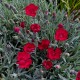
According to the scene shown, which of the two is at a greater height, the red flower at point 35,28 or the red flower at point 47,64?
the red flower at point 35,28

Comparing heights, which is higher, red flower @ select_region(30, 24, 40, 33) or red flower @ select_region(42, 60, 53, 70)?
red flower @ select_region(30, 24, 40, 33)

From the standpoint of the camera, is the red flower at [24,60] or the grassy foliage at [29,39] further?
the grassy foliage at [29,39]

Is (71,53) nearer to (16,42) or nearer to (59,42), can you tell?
(59,42)

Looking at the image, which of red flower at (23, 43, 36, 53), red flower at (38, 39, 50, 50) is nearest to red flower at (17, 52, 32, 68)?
red flower at (23, 43, 36, 53)

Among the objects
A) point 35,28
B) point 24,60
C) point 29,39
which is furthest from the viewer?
point 29,39

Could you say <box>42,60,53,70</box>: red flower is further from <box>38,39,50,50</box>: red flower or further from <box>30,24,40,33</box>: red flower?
<box>30,24,40,33</box>: red flower

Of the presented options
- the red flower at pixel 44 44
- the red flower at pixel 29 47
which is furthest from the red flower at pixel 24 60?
the red flower at pixel 44 44

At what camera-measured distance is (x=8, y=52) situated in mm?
2301

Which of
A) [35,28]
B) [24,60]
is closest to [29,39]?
[35,28]

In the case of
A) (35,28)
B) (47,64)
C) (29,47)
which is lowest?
(47,64)

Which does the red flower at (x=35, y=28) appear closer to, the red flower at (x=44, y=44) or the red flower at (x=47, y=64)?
the red flower at (x=44, y=44)

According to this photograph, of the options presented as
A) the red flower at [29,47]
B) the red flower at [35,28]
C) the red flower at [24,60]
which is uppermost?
the red flower at [35,28]

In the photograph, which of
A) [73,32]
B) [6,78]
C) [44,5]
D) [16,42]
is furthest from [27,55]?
[44,5]

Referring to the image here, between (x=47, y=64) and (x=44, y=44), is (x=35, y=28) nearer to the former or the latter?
(x=44, y=44)
